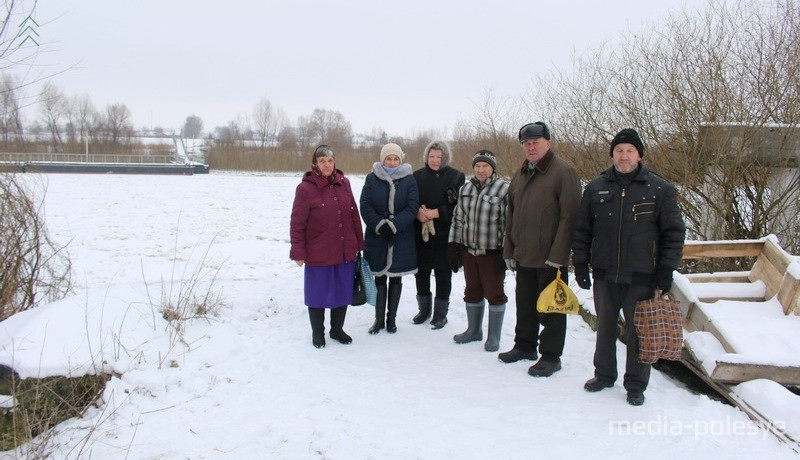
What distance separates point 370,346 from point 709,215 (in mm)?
5362

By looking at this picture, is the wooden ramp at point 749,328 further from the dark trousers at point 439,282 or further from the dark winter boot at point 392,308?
the dark winter boot at point 392,308

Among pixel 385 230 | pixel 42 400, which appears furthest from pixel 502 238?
pixel 42 400

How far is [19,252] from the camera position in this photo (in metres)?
5.09

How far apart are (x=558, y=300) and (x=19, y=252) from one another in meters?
5.42

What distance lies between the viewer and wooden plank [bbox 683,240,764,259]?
15.9 feet

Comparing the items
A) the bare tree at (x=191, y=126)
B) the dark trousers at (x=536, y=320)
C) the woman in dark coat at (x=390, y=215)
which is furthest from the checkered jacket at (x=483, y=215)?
the bare tree at (x=191, y=126)

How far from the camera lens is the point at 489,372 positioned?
419 centimetres

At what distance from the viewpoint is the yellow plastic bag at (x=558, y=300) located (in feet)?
12.7

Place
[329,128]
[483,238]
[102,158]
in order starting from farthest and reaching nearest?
[329,128], [102,158], [483,238]

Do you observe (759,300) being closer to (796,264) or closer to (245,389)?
(796,264)

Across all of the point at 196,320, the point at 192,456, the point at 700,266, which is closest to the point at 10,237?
the point at 196,320

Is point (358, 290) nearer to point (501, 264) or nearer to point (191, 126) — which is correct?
point (501, 264)

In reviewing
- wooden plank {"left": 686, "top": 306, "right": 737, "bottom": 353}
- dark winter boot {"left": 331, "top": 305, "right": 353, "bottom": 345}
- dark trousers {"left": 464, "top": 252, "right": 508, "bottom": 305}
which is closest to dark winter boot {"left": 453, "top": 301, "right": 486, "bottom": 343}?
dark trousers {"left": 464, "top": 252, "right": 508, "bottom": 305}

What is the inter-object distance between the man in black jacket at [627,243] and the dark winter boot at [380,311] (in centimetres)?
210
